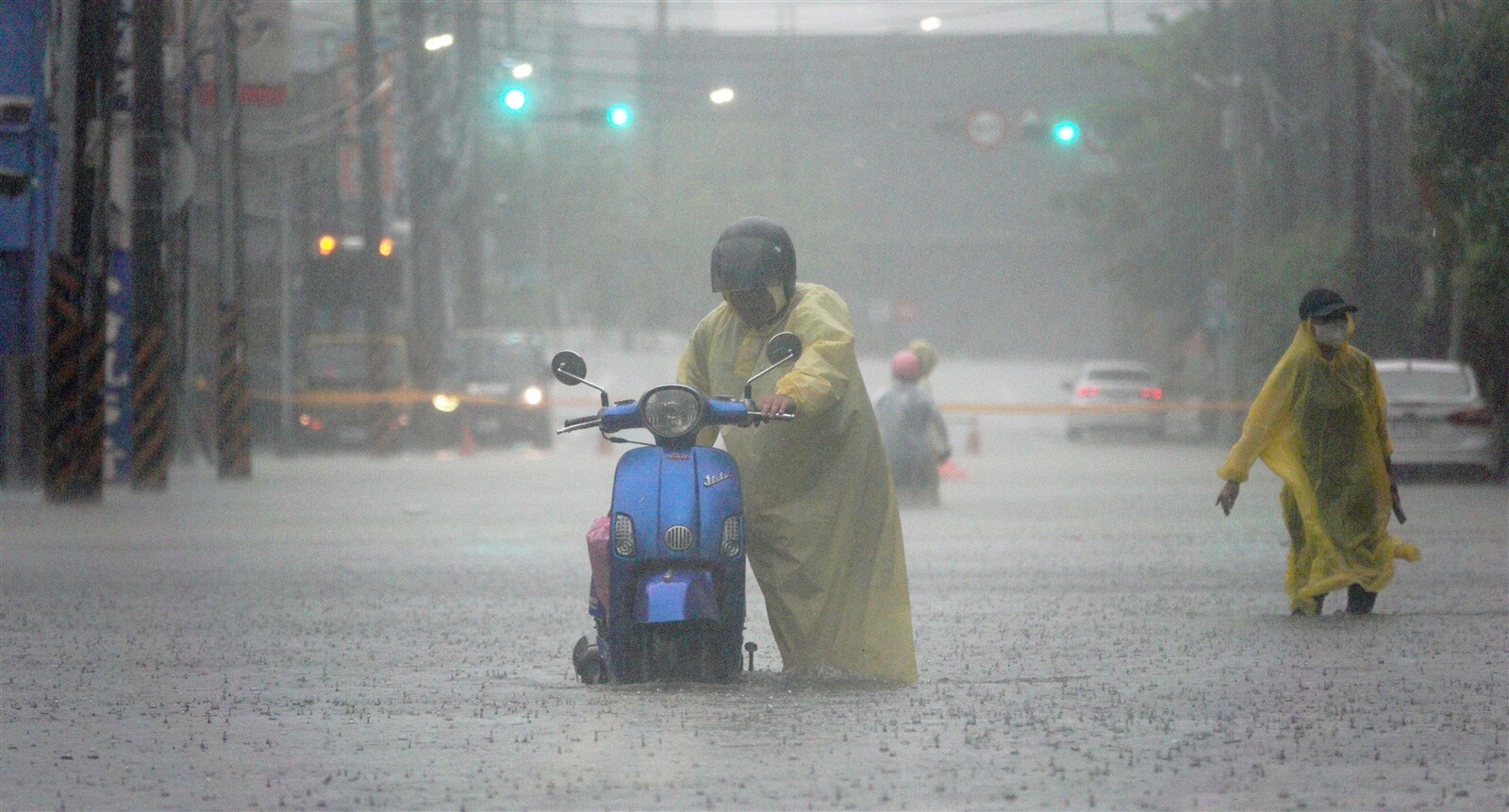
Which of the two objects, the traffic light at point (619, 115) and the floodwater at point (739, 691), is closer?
the floodwater at point (739, 691)

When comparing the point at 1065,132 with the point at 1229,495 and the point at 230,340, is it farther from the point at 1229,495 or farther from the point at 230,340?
the point at 1229,495

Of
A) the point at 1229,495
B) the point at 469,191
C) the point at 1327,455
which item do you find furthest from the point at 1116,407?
the point at 1229,495

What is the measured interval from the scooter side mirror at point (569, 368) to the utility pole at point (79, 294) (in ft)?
50.2

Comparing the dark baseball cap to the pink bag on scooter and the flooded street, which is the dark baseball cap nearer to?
the flooded street

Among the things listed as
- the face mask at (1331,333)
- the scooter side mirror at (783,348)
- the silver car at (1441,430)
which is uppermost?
the face mask at (1331,333)

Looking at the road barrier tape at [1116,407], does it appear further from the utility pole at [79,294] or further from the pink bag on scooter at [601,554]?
the pink bag on scooter at [601,554]

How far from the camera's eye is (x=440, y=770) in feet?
24.9

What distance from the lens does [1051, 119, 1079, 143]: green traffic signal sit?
39.7 meters

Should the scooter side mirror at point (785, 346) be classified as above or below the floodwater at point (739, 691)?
above

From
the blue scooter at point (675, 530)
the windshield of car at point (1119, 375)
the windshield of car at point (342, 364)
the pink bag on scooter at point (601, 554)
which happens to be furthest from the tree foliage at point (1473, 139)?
the windshield of car at point (1119, 375)

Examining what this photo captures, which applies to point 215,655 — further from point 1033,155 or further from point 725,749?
point 1033,155

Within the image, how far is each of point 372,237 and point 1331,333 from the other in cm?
2812

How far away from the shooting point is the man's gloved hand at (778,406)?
8.99m

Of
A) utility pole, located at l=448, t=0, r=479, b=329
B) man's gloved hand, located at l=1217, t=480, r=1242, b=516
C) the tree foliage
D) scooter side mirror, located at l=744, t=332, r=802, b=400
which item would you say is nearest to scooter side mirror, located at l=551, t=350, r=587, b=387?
scooter side mirror, located at l=744, t=332, r=802, b=400
